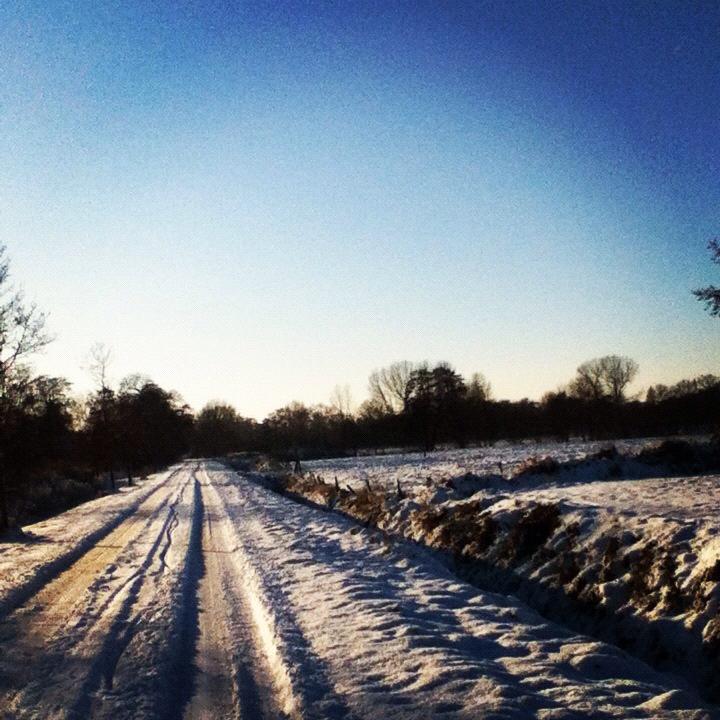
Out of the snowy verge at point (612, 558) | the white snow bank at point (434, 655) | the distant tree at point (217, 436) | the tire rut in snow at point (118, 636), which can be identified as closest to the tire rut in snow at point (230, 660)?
the white snow bank at point (434, 655)

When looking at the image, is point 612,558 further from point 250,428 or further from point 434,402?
point 250,428

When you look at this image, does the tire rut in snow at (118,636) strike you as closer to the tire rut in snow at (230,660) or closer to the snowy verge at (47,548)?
the tire rut in snow at (230,660)

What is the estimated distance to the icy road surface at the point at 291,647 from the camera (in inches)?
196

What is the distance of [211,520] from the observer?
719 inches

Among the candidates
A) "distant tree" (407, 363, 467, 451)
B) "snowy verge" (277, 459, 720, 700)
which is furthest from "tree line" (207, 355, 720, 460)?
"snowy verge" (277, 459, 720, 700)

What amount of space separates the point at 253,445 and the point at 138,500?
102078 mm

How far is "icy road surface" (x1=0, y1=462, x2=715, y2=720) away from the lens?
16.3 ft

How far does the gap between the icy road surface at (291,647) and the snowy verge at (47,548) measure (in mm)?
92

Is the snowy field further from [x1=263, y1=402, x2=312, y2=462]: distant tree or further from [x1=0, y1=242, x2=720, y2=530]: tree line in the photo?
[x1=263, y1=402, x2=312, y2=462]: distant tree

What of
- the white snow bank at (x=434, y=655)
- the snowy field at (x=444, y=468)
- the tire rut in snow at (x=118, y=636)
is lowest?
the snowy field at (x=444, y=468)

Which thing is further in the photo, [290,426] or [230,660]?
[290,426]

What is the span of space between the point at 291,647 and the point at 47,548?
9992 mm

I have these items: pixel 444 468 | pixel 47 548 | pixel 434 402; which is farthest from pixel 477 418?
pixel 47 548

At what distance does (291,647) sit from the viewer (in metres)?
6.42
